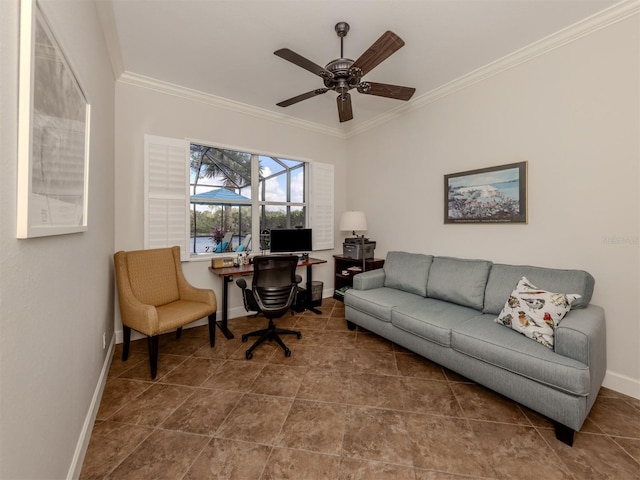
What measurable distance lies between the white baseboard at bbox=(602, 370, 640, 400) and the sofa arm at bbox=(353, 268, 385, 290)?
6.78 feet

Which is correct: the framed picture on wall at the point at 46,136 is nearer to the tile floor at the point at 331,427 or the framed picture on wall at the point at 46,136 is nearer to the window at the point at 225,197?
the tile floor at the point at 331,427

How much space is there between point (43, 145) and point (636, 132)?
3580 mm

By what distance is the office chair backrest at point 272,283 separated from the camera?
105 inches

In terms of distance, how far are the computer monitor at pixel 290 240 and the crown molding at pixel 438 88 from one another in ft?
5.49

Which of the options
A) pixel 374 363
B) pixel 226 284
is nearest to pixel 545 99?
pixel 374 363

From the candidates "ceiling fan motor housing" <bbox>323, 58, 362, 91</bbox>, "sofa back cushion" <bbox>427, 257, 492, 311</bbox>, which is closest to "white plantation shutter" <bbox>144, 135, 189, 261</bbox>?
"ceiling fan motor housing" <bbox>323, 58, 362, 91</bbox>

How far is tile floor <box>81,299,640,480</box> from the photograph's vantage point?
56.7 inches

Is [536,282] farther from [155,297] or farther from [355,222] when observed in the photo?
[155,297]

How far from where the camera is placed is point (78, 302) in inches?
57.1

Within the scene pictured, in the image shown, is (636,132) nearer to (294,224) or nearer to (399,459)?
(399,459)

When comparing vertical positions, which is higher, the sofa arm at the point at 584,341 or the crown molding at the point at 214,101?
the crown molding at the point at 214,101

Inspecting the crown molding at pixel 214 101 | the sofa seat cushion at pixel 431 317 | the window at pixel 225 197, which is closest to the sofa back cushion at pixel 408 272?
the sofa seat cushion at pixel 431 317

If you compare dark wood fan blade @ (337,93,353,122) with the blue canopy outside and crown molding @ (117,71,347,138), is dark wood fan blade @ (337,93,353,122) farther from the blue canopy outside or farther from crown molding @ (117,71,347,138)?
the blue canopy outside

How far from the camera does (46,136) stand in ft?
3.25
